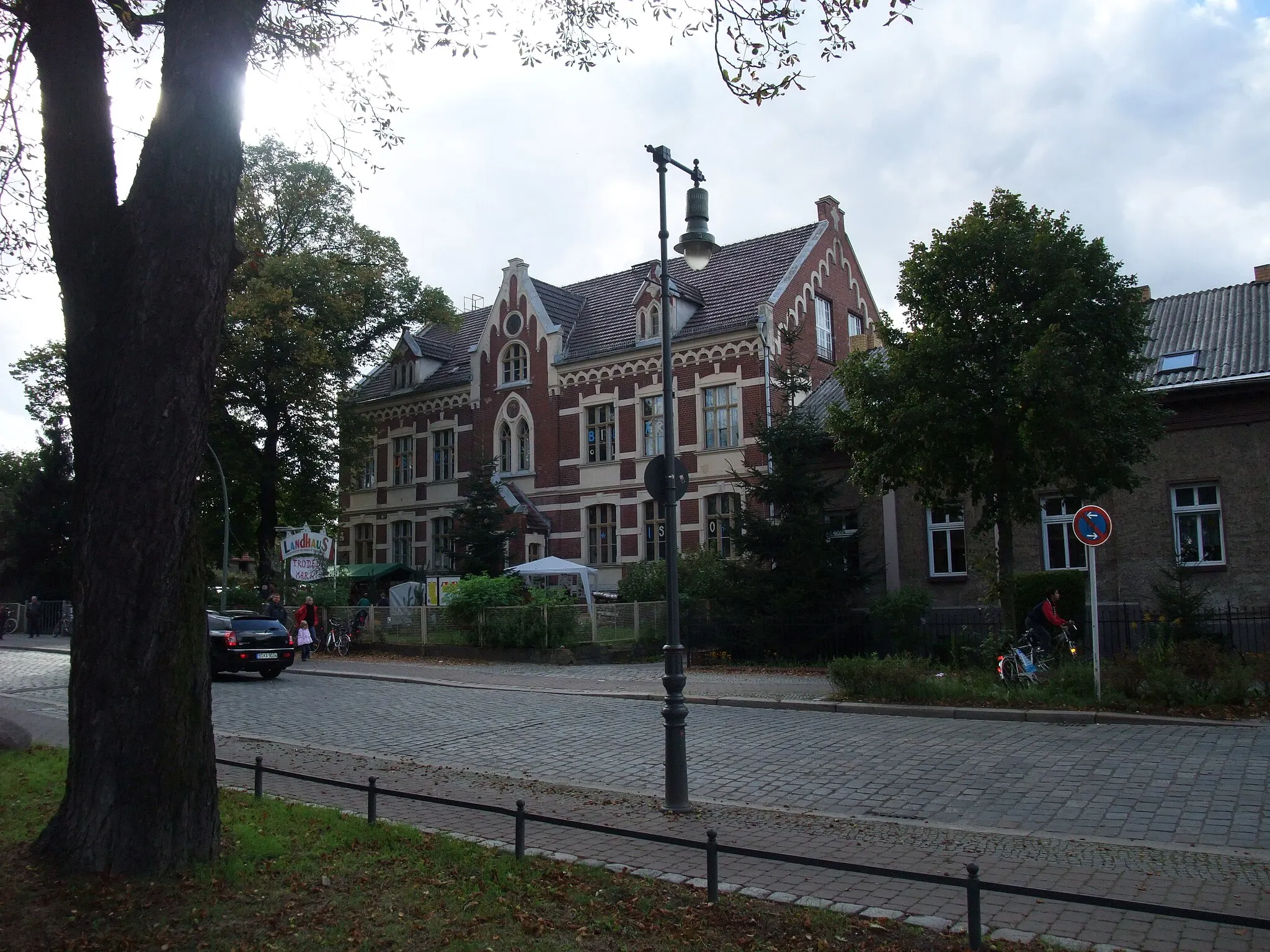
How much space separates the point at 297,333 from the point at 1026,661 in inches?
1067

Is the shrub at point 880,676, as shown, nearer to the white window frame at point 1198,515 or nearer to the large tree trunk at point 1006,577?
the large tree trunk at point 1006,577

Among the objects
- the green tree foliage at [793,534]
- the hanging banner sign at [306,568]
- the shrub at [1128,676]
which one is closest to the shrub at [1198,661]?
the shrub at [1128,676]

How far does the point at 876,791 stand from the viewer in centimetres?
980

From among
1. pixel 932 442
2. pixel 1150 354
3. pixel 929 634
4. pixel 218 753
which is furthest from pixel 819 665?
pixel 218 753

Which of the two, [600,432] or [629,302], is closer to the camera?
[600,432]

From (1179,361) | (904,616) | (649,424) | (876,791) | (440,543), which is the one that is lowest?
(876,791)

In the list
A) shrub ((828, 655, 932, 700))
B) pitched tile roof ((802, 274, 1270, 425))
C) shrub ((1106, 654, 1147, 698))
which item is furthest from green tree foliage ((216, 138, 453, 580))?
shrub ((1106, 654, 1147, 698))

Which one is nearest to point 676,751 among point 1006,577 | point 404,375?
point 1006,577

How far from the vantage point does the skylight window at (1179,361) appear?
24.2 metres

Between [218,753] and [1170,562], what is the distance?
20487 millimetres

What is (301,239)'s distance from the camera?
39906 millimetres

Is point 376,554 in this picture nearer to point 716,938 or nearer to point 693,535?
point 693,535

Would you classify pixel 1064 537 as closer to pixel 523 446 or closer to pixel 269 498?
pixel 523 446

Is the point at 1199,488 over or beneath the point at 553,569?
over
